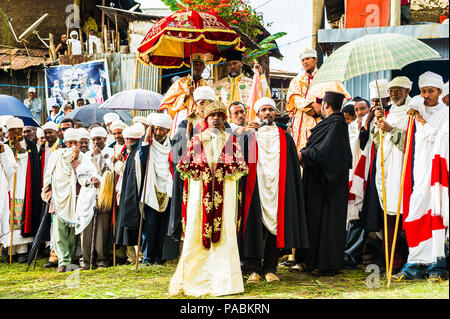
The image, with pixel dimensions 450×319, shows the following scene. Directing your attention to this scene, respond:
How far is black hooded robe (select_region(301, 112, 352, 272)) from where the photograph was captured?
6316mm

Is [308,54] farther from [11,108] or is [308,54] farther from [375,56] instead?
[11,108]

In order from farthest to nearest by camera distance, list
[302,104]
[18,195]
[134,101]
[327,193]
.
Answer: [134,101] < [18,195] < [302,104] < [327,193]

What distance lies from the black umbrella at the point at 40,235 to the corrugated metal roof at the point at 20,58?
963 cm

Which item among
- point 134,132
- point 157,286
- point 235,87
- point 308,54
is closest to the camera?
point 157,286

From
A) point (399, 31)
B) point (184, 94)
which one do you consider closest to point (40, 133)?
point (184, 94)

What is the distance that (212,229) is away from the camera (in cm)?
561

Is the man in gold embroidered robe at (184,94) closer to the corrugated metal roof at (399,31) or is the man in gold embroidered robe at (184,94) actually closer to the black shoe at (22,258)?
the corrugated metal roof at (399,31)

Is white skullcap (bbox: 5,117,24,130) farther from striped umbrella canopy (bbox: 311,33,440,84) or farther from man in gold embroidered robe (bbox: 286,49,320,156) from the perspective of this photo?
striped umbrella canopy (bbox: 311,33,440,84)

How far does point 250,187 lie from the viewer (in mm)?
6168

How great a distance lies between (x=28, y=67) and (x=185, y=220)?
42.5ft

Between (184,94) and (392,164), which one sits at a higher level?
(184,94)

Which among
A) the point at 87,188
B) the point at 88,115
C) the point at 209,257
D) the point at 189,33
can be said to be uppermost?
the point at 189,33

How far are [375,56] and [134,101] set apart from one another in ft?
17.3

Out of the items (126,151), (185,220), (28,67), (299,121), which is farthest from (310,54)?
(28,67)
